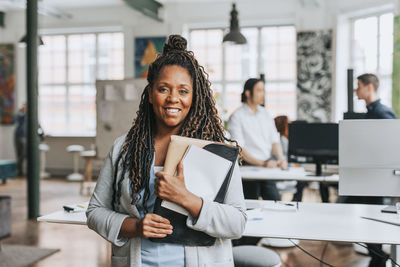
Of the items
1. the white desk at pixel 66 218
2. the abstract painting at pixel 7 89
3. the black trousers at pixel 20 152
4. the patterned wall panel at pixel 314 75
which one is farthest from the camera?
the abstract painting at pixel 7 89

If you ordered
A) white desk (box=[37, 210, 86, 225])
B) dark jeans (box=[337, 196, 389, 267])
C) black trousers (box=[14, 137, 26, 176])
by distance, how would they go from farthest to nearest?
1. black trousers (box=[14, 137, 26, 176])
2. dark jeans (box=[337, 196, 389, 267])
3. white desk (box=[37, 210, 86, 225])

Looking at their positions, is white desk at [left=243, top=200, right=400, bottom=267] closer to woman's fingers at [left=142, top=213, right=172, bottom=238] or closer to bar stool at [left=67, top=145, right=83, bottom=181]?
woman's fingers at [left=142, top=213, right=172, bottom=238]

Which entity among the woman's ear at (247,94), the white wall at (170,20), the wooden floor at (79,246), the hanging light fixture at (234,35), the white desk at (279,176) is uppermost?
the white wall at (170,20)

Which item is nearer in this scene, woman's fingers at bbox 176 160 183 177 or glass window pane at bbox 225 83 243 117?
woman's fingers at bbox 176 160 183 177

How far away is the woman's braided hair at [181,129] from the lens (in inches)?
52.5

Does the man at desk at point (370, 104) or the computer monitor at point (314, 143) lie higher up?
the man at desk at point (370, 104)

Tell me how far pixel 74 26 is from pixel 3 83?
210 centimetres

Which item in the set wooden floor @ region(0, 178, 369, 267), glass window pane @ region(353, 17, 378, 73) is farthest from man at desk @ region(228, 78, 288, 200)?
glass window pane @ region(353, 17, 378, 73)

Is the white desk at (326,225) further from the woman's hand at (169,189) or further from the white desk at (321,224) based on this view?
the woman's hand at (169,189)

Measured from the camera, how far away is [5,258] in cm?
391

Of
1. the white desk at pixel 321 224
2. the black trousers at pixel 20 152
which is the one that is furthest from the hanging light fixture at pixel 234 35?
the black trousers at pixel 20 152

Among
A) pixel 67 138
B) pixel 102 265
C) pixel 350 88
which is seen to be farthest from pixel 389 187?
pixel 67 138

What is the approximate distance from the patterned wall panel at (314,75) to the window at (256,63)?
60 cm

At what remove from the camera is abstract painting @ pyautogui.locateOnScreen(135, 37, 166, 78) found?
921 centimetres
